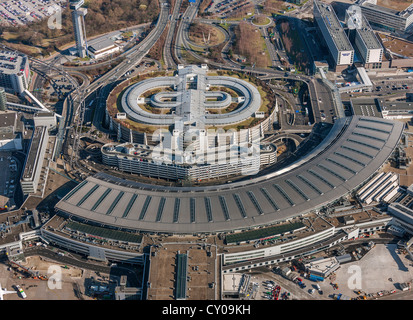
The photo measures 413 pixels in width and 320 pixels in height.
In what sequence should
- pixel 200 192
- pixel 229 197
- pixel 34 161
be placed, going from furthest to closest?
pixel 34 161, pixel 200 192, pixel 229 197

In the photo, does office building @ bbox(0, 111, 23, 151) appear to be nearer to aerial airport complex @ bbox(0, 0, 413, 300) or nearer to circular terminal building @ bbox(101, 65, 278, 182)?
aerial airport complex @ bbox(0, 0, 413, 300)

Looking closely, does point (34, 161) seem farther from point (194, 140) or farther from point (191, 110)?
point (191, 110)

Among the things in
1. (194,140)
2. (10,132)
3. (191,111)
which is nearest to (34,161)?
(10,132)

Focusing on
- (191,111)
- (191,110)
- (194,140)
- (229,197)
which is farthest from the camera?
(191,110)

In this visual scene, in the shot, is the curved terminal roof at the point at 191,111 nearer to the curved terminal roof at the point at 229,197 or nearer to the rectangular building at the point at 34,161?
the rectangular building at the point at 34,161

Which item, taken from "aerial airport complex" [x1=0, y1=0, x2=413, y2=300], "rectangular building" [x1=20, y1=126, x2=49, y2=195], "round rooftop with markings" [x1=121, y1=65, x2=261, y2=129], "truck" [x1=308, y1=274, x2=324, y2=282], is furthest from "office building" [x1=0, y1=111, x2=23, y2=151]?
"truck" [x1=308, y1=274, x2=324, y2=282]

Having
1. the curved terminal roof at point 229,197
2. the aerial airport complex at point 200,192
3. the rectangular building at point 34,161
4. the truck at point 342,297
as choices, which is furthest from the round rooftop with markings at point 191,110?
the truck at point 342,297

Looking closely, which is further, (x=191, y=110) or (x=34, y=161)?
(x=191, y=110)
